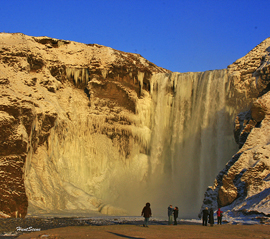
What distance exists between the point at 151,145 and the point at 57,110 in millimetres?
11038

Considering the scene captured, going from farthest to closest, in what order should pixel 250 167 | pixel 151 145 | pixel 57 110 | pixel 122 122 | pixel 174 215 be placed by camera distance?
1. pixel 151 145
2. pixel 122 122
3. pixel 57 110
4. pixel 250 167
5. pixel 174 215

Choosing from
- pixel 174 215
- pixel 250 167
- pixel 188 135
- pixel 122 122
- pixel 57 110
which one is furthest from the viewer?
pixel 122 122

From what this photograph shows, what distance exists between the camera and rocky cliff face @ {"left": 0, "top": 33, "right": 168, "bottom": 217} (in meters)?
25.1

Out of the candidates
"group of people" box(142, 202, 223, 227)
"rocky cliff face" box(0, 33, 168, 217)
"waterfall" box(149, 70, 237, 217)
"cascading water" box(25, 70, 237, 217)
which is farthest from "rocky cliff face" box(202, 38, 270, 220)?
"rocky cliff face" box(0, 33, 168, 217)

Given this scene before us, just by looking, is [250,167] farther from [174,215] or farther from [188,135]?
[188,135]

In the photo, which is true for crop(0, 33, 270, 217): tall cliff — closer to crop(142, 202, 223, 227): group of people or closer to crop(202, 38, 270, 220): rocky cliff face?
crop(202, 38, 270, 220): rocky cliff face

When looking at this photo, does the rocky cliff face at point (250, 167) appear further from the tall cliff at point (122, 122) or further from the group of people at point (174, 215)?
the group of people at point (174, 215)

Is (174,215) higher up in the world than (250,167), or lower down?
lower down

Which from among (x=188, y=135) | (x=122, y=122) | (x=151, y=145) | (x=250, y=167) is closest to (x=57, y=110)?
(x=122, y=122)

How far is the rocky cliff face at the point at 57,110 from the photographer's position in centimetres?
2512

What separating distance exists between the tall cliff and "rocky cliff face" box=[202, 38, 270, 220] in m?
0.19

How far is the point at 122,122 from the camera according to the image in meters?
38.6

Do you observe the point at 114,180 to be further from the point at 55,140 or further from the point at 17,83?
the point at 17,83

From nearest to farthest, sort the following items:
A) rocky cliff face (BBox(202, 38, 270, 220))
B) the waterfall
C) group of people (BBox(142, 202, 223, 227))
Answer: group of people (BBox(142, 202, 223, 227))
rocky cliff face (BBox(202, 38, 270, 220))
the waterfall
